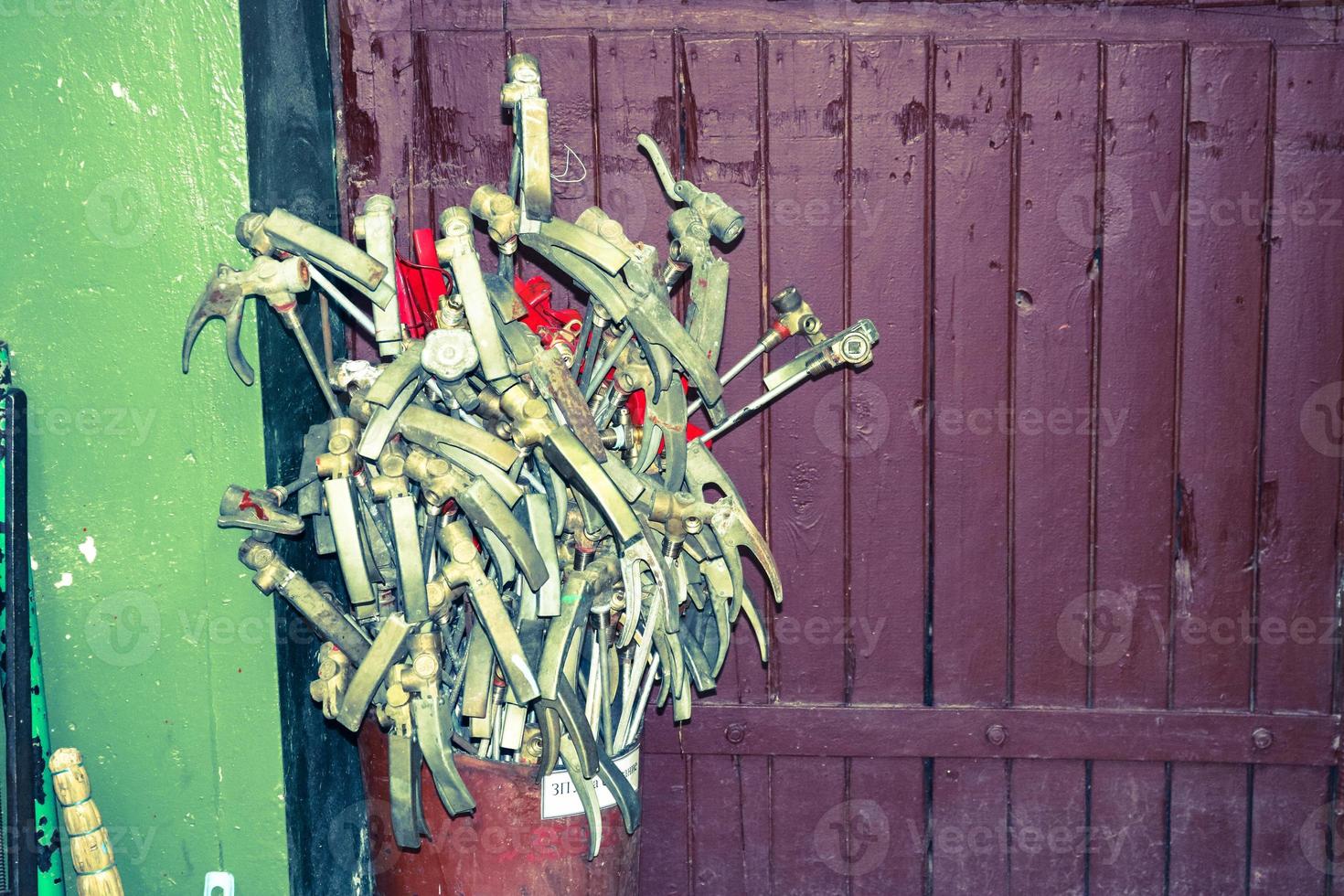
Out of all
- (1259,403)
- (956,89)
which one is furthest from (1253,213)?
(956,89)

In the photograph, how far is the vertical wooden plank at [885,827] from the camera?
2.01 m

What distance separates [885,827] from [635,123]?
1.19 m

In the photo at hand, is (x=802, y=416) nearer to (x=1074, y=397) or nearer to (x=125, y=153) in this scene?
(x=1074, y=397)

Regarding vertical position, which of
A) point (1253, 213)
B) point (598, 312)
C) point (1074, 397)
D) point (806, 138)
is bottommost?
point (1074, 397)

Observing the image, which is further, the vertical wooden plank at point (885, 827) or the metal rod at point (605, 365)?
the vertical wooden plank at point (885, 827)

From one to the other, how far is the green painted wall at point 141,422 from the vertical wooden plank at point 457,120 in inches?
15.1

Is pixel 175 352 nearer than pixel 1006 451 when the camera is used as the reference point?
Yes

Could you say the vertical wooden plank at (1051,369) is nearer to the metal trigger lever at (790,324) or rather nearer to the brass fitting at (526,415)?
the metal trigger lever at (790,324)

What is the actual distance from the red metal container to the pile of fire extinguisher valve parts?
0.03m

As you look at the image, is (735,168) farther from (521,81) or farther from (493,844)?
(493,844)

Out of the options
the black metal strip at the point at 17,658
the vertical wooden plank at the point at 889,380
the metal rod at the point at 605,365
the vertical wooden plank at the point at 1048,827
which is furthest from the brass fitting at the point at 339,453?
the vertical wooden plank at the point at 1048,827

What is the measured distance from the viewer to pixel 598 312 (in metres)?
1.50

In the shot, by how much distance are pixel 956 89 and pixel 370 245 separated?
0.92 m

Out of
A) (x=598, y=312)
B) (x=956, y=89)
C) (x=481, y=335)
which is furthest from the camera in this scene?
(x=956, y=89)
